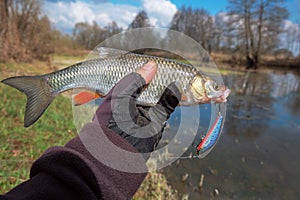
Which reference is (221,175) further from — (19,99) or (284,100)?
(284,100)

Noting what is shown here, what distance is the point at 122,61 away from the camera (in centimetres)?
182

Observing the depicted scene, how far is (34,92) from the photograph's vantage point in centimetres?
180

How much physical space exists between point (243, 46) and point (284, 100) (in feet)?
90.6

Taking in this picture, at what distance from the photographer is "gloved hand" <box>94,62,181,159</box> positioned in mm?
1383

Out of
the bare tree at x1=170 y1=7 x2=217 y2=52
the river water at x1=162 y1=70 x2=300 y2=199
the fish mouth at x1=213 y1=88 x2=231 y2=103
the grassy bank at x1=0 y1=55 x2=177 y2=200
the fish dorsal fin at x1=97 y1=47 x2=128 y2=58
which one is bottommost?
the river water at x1=162 y1=70 x2=300 y2=199

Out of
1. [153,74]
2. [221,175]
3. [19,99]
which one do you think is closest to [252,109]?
[221,175]

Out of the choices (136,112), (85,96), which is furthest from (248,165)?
(136,112)

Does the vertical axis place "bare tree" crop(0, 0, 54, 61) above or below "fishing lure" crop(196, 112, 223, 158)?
above

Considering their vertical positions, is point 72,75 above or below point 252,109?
above

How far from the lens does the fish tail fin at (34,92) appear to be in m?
1.74

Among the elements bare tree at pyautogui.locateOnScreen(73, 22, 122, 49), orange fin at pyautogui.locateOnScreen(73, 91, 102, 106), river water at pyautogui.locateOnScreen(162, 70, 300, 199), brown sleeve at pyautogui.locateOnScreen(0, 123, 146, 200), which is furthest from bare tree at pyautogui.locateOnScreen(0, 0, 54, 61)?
brown sleeve at pyautogui.locateOnScreen(0, 123, 146, 200)

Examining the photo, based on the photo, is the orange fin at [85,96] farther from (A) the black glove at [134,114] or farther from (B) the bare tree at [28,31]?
(B) the bare tree at [28,31]

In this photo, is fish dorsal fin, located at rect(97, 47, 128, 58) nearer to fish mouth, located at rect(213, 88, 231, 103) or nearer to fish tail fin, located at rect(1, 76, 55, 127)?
fish tail fin, located at rect(1, 76, 55, 127)

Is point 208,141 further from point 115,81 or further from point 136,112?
point 115,81
